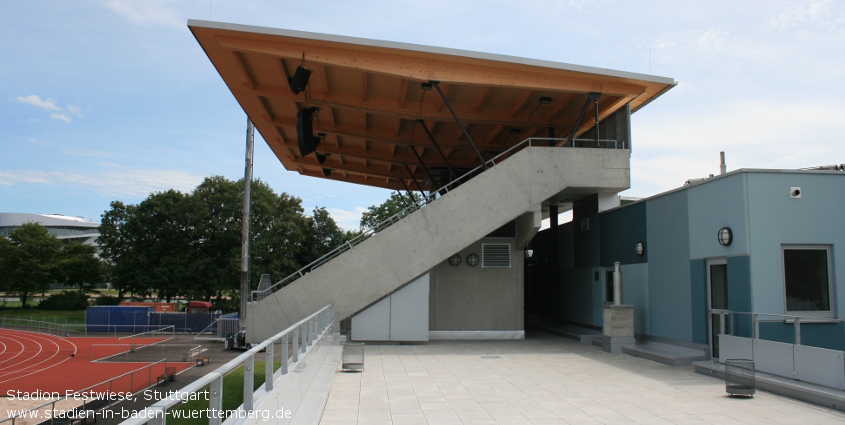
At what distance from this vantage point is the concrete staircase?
55.3 feet

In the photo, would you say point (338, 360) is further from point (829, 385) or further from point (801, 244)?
point (801, 244)

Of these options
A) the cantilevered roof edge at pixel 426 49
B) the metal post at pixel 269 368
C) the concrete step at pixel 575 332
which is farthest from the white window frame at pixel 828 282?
the metal post at pixel 269 368

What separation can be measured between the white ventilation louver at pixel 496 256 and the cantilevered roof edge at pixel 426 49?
611cm

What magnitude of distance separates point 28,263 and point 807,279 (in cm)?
7509

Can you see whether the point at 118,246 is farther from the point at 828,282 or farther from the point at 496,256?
the point at 828,282

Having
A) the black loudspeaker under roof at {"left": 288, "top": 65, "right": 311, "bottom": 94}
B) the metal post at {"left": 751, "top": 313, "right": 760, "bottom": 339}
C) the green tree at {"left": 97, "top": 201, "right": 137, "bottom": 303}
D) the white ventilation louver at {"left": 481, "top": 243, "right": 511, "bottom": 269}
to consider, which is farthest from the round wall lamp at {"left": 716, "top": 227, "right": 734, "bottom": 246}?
the green tree at {"left": 97, "top": 201, "right": 137, "bottom": 303}

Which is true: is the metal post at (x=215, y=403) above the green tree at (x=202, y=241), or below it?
below

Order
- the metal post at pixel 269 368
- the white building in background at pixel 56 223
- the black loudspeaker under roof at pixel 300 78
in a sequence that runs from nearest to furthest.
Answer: the metal post at pixel 269 368
the black loudspeaker under roof at pixel 300 78
the white building in background at pixel 56 223

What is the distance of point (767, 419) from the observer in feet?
26.7

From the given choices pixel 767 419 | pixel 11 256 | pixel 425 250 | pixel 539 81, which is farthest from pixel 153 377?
pixel 11 256

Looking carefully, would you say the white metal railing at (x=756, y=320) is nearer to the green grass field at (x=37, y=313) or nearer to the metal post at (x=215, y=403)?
the metal post at (x=215, y=403)

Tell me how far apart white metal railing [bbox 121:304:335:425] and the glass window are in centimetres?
942

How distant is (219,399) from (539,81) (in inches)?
586

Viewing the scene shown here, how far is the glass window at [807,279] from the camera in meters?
12.0
